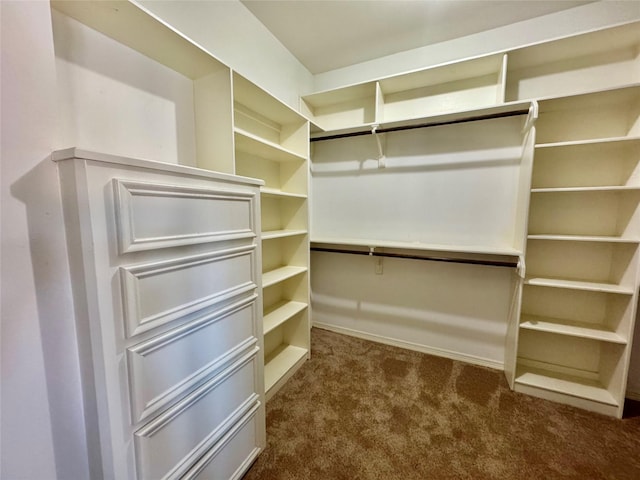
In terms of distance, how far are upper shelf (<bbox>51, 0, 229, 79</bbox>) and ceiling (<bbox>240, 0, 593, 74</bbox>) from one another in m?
0.88

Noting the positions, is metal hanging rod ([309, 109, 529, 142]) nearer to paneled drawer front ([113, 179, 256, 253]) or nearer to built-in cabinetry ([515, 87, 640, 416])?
built-in cabinetry ([515, 87, 640, 416])

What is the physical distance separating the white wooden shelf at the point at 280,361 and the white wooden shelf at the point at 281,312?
1.05 ft

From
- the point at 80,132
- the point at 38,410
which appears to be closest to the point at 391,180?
the point at 80,132

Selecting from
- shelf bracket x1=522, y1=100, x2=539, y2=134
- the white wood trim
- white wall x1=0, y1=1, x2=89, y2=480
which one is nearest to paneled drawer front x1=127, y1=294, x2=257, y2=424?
white wall x1=0, y1=1, x2=89, y2=480

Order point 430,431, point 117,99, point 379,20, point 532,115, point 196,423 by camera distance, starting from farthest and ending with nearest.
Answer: point 379,20 < point 532,115 < point 430,431 < point 117,99 < point 196,423

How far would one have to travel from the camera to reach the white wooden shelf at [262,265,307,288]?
1.92 meters

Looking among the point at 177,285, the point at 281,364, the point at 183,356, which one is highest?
the point at 177,285

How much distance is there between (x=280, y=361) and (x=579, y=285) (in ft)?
7.27

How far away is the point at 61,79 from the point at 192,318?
3.42ft

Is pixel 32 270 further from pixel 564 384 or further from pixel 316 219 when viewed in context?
pixel 564 384

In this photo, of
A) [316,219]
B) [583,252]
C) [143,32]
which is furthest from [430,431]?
[143,32]

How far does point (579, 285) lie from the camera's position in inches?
68.7

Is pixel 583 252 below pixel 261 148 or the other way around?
below

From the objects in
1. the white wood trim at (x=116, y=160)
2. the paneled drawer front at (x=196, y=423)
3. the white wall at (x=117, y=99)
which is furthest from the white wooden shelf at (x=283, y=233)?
the white wood trim at (x=116, y=160)
